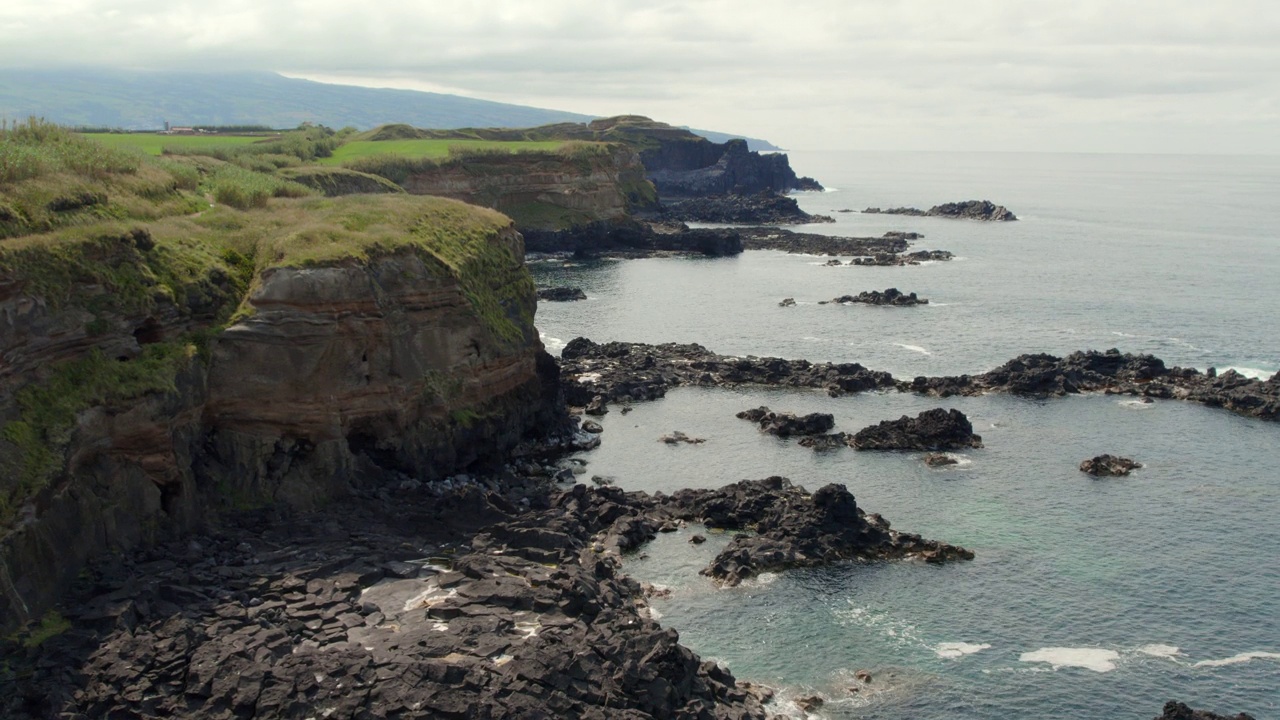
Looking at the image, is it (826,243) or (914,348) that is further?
(826,243)

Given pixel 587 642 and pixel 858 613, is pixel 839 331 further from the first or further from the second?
pixel 587 642

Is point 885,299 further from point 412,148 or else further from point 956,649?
point 412,148

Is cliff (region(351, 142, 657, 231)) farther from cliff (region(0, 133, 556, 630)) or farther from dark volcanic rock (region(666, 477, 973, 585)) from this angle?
dark volcanic rock (region(666, 477, 973, 585))

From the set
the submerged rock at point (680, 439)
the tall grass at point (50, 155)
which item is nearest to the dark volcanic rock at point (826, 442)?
the submerged rock at point (680, 439)

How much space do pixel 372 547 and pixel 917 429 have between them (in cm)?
3505

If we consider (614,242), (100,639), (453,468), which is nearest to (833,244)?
(614,242)

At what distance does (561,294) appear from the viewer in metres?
116

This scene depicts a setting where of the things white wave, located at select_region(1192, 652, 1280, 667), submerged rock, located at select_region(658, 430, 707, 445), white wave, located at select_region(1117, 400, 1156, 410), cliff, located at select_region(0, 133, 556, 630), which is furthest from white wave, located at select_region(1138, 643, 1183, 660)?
white wave, located at select_region(1117, 400, 1156, 410)

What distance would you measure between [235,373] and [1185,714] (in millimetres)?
38426

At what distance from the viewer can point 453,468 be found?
182 feet

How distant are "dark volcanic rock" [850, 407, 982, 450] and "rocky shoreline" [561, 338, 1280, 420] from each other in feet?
37.9

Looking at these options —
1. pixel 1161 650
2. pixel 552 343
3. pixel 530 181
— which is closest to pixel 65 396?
pixel 1161 650

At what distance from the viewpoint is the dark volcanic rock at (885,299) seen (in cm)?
11238

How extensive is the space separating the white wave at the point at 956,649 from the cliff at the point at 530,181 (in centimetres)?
11206
